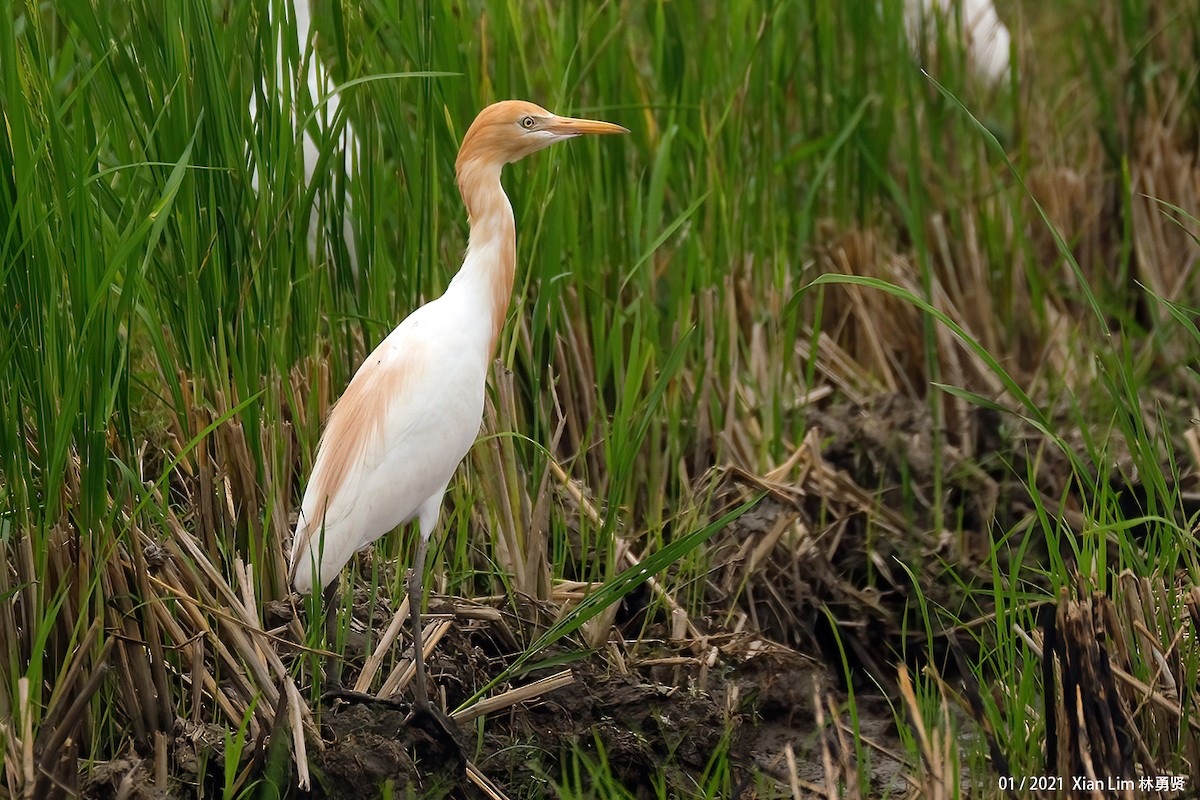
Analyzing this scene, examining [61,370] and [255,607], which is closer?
[61,370]

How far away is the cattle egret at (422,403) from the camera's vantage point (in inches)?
83.2

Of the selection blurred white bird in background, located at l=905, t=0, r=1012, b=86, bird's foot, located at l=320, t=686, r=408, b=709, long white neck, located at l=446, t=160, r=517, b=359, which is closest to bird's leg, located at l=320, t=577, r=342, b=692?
bird's foot, located at l=320, t=686, r=408, b=709

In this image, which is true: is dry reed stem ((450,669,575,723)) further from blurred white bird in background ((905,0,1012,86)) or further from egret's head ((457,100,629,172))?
blurred white bird in background ((905,0,1012,86))

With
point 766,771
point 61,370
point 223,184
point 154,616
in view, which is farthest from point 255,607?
point 766,771

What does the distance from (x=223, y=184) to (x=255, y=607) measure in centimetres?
61

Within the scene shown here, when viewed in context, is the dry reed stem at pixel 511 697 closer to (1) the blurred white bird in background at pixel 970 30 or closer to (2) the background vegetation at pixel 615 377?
(2) the background vegetation at pixel 615 377

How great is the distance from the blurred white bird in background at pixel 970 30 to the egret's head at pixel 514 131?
1643 millimetres

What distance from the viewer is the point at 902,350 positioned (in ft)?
11.5

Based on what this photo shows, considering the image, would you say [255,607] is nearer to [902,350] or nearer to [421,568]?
[421,568]

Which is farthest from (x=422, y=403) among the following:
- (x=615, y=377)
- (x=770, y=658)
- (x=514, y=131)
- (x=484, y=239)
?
(x=770, y=658)

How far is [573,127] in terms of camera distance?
2209 mm

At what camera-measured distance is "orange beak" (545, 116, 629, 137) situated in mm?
2203

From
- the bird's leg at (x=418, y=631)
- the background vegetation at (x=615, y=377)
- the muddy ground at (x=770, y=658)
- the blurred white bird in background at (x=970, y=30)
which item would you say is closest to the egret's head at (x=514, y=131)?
the background vegetation at (x=615, y=377)

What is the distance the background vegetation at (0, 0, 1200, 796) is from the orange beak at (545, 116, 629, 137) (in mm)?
217
